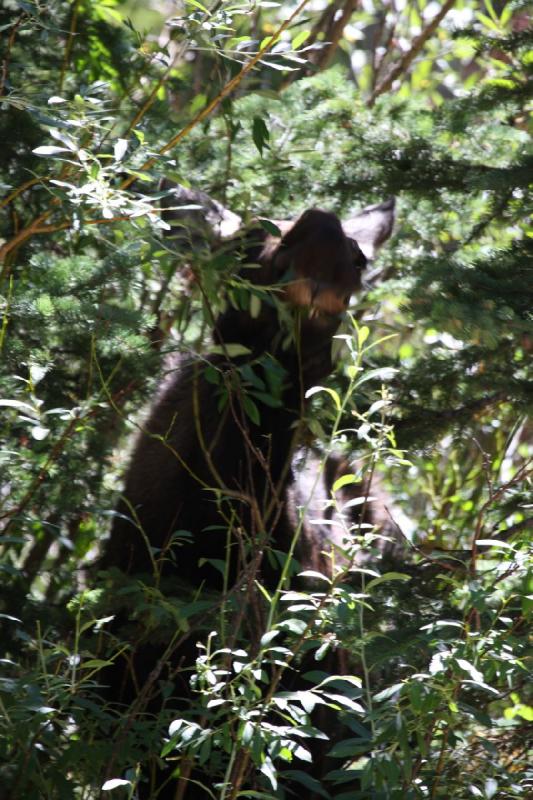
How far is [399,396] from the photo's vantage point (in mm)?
3793

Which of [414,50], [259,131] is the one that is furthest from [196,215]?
[414,50]

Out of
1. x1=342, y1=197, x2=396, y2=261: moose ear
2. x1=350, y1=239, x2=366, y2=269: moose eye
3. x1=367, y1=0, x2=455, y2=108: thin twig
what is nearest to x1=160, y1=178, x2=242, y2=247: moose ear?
x1=350, y1=239, x2=366, y2=269: moose eye

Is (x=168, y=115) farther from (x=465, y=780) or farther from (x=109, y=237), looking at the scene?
(x=465, y=780)

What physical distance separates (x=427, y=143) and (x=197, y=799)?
2508 millimetres

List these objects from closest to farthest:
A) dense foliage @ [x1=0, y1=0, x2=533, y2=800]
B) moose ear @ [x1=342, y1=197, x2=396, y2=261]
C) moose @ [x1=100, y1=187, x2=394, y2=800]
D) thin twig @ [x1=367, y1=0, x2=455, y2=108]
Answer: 1. dense foliage @ [x1=0, y1=0, x2=533, y2=800]
2. moose @ [x1=100, y1=187, x2=394, y2=800]
3. moose ear @ [x1=342, y1=197, x2=396, y2=261]
4. thin twig @ [x1=367, y1=0, x2=455, y2=108]

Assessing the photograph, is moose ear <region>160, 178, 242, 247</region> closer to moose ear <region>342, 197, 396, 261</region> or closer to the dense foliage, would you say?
the dense foliage

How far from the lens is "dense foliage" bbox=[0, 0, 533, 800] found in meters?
2.52

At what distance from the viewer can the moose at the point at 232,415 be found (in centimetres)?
338

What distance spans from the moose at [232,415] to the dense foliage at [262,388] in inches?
4.2

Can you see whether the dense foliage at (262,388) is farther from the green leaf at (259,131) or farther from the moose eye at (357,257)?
the moose eye at (357,257)

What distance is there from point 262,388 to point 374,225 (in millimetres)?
1275

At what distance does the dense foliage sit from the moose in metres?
0.11

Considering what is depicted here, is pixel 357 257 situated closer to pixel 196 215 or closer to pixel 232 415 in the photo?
pixel 196 215

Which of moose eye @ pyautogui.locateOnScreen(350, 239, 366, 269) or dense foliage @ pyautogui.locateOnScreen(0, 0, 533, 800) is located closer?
dense foliage @ pyautogui.locateOnScreen(0, 0, 533, 800)
